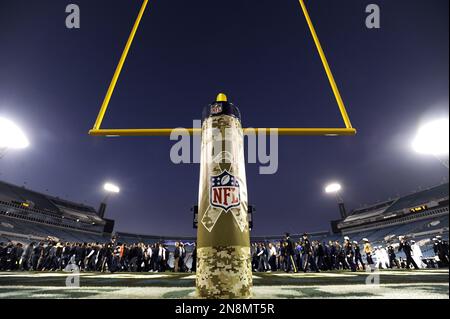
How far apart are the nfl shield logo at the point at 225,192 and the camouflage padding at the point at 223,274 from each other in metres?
0.32

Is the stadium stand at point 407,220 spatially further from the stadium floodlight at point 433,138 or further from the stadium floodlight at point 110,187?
the stadium floodlight at point 110,187

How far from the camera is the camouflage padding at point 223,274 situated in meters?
1.69

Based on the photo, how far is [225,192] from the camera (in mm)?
1868

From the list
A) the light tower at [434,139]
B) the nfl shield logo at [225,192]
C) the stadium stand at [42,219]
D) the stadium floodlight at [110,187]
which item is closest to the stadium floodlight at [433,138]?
the light tower at [434,139]

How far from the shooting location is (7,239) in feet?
87.0

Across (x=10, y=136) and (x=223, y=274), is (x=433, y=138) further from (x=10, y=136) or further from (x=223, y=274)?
(x=10, y=136)

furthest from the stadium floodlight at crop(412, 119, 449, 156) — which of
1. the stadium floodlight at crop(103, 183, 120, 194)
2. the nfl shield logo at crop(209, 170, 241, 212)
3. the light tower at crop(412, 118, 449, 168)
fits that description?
the stadium floodlight at crop(103, 183, 120, 194)

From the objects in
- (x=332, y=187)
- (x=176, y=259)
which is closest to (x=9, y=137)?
(x=176, y=259)

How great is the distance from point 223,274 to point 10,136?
31070 mm
